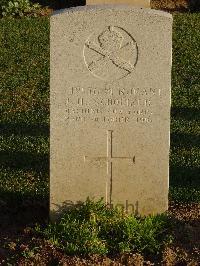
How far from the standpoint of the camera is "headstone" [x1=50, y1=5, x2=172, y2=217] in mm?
5105

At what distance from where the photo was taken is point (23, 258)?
502 cm

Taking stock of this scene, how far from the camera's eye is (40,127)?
815cm

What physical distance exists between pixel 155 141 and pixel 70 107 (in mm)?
710

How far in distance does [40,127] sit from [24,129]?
Result: 192 mm

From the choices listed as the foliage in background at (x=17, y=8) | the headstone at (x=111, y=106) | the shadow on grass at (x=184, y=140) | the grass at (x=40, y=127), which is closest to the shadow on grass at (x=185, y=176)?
the grass at (x=40, y=127)

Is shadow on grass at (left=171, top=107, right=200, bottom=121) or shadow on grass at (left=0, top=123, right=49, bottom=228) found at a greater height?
shadow on grass at (left=171, top=107, right=200, bottom=121)

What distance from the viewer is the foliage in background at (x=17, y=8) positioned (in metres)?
13.5

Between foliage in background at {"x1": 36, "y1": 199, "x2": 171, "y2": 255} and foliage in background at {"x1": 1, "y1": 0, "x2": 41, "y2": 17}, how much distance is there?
341 inches

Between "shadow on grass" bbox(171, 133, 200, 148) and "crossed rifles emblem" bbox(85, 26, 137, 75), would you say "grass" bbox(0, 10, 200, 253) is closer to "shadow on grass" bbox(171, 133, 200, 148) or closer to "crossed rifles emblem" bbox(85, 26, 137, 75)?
"shadow on grass" bbox(171, 133, 200, 148)

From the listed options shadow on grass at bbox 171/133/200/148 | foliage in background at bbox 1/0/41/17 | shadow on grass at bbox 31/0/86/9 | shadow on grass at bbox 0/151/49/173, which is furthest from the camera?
shadow on grass at bbox 31/0/86/9

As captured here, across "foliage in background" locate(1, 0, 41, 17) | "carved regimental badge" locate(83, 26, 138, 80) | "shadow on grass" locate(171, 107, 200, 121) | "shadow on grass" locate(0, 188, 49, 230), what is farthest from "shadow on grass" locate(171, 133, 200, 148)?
"foliage in background" locate(1, 0, 41, 17)

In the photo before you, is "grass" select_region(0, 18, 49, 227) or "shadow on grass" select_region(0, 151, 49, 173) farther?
"shadow on grass" select_region(0, 151, 49, 173)

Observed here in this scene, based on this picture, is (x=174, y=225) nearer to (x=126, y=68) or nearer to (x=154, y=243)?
(x=154, y=243)

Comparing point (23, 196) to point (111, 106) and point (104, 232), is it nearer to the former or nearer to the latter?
point (104, 232)
